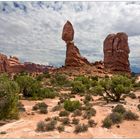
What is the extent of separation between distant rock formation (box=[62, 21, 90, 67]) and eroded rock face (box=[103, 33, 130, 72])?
23.0ft

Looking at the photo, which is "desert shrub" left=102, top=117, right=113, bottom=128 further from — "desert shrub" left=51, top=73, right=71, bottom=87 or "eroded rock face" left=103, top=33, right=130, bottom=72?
"eroded rock face" left=103, top=33, right=130, bottom=72

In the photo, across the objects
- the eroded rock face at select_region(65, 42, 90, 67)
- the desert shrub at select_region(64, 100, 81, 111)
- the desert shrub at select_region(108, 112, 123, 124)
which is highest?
the eroded rock face at select_region(65, 42, 90, 67)

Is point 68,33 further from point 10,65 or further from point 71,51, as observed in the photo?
point 10,65

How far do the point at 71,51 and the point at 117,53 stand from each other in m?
11.8

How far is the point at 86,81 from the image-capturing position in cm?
4703

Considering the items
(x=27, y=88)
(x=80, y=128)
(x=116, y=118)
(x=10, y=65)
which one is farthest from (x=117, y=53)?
(x=80, y=128)

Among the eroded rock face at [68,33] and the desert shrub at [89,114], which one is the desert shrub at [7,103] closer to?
the desert shrub at [89,114]

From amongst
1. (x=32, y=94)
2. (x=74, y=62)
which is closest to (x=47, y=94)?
(x=32, y=94)

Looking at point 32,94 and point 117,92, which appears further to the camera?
point 32,94

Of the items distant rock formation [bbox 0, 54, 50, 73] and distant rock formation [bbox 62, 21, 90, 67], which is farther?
distant rock formation [bbox 0, 54, 50, 73]

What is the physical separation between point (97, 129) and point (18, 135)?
159 inches

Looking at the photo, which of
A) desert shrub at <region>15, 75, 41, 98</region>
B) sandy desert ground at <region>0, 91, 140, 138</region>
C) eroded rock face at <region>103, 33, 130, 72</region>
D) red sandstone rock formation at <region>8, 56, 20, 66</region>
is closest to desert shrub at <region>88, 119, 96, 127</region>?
sandy desert ground at <region>0, 91, 140, 138</region>

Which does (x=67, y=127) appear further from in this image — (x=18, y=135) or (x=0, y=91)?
(x=0, y=91)

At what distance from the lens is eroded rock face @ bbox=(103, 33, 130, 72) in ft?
235
